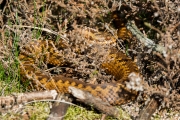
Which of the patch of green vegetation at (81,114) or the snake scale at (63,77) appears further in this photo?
the snake scale at (63,77)

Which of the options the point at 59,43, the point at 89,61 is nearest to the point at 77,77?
the point at 89,61

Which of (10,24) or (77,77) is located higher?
(10,24)

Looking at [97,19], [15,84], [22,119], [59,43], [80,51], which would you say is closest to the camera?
[22,119]

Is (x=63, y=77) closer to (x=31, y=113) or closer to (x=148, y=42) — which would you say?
(x=31, y=113)

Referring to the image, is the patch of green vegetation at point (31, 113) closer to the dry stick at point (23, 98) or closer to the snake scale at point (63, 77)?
the dry stick at point (23, 98)

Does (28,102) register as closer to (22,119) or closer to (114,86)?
(22,119)

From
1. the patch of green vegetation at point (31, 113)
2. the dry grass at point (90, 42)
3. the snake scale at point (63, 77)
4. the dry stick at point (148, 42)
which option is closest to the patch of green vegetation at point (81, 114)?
Answer: the dry grass at point (90, 42)

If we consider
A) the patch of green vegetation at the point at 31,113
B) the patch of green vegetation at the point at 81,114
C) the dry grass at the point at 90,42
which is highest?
the dry grass at the point at 90,42
